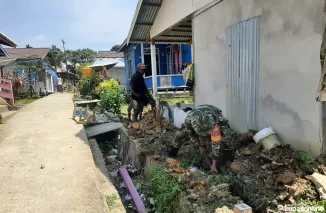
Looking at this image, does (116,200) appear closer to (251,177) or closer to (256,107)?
(251,177)

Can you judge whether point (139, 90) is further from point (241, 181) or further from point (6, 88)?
point (6, 88)

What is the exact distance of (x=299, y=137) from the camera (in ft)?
11.3

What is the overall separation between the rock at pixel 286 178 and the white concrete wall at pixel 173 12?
12.3 feet

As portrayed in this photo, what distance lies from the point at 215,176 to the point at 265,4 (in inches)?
104

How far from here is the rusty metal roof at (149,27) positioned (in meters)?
7.37

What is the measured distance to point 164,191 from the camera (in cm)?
353

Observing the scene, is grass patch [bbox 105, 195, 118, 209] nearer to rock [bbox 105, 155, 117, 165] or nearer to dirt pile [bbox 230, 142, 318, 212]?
dirt pile [bbox 230, 142, 318, 212]

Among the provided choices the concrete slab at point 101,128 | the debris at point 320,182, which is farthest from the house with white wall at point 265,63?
the concrete slab at point 101,128

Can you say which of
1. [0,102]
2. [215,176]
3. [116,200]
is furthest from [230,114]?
[0,102]

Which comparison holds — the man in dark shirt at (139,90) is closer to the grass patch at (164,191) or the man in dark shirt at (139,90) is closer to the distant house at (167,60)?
the grass patch at (164,191)

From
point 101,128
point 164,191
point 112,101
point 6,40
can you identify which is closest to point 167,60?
point 112,101

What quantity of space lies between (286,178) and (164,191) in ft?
5.19

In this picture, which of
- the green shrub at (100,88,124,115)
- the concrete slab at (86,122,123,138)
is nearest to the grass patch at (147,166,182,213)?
the concrete slab at (86,122,123,138)

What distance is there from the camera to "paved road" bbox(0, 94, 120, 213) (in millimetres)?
3299
